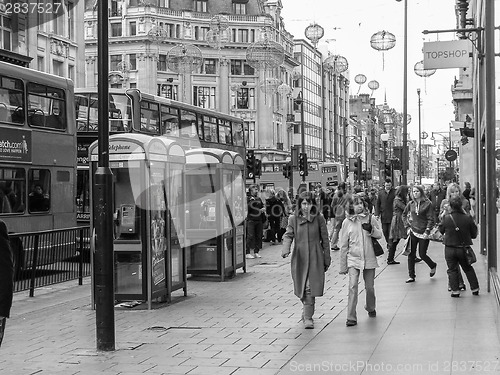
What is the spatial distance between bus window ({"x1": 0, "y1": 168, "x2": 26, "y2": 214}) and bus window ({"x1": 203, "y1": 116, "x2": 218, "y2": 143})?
33.7 feet

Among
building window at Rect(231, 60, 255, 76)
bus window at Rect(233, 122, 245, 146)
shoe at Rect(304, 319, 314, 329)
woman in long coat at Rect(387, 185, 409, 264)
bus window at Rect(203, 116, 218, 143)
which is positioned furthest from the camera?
building window at Rect(231, 60, 255, 76)

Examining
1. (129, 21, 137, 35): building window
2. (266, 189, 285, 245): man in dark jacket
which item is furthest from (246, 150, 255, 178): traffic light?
(129, 21, 137, 35): building window

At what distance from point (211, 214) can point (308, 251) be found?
216 inches

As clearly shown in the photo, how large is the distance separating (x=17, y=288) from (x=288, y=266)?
6.32 metres

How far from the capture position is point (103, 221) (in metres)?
8.63

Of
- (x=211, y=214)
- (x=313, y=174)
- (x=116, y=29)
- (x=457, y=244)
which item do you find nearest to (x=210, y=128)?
(x=211, y=214)

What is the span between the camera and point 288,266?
17891 millimetres

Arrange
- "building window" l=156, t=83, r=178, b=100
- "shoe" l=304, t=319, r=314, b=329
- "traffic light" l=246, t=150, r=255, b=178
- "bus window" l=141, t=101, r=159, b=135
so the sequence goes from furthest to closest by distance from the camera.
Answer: "building window" l=156, t=83, r=178, b=100 < "traffic light" l=246, t=150, r=255, b=178 < "bus window" l=141, t=101, r=159, b=135 < "shoe" l=304, t=319, r=314, b=329

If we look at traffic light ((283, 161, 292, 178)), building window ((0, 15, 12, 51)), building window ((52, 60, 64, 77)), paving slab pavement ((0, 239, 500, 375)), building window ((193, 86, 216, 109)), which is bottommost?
paving slab pavement ((0, 239, 500, 375))

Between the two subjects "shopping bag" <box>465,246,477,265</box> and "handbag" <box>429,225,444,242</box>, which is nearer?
"shopping bag" <box>465,246,477,265</box>

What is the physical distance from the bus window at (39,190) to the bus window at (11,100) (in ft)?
4.42

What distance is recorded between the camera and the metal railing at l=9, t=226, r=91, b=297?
1399cm

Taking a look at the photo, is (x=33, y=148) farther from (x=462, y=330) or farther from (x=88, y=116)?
(x=462, y=330)

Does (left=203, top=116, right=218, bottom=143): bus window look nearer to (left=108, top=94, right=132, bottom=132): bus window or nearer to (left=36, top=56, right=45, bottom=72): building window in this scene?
(left=108, top=94, right=132, bottom=132): bus window
